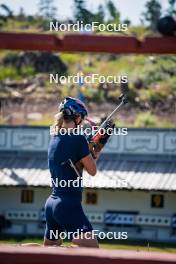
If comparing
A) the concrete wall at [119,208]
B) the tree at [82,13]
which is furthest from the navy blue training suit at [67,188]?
the concrete wall at [119,208]

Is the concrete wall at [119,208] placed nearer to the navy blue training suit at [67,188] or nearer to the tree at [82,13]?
the tree at [82,13]

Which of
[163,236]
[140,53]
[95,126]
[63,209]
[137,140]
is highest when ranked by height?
[140,53]

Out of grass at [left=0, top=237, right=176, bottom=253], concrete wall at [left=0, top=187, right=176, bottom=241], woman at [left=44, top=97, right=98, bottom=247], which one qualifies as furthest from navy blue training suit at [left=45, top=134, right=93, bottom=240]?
concrete wall at [left=0, top=187, right=176, bottom=241]

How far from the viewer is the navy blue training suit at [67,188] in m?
7.62

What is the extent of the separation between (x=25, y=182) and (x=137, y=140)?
3313 mm

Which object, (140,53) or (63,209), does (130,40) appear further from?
(63,209)

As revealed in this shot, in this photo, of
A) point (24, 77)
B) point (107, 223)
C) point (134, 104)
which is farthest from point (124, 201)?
point (24, 77)

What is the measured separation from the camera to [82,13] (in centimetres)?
1212

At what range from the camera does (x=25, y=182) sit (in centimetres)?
2606

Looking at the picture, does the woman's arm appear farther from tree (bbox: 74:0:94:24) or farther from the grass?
the grass

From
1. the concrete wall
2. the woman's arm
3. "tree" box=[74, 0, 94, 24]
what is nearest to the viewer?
the woman's arm

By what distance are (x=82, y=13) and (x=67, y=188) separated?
4.87 m

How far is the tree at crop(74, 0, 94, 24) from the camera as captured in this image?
11.1m

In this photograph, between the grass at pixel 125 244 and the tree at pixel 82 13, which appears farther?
the grass at pixel 125 244
